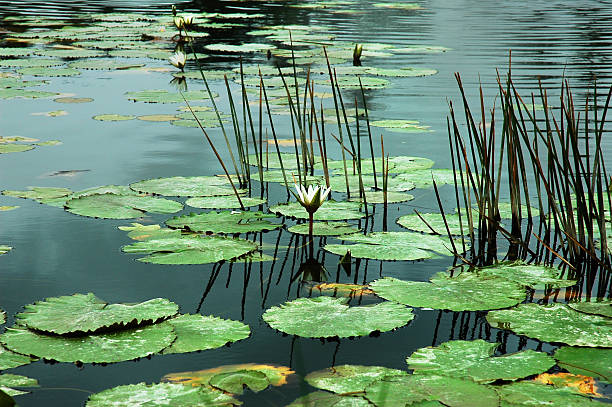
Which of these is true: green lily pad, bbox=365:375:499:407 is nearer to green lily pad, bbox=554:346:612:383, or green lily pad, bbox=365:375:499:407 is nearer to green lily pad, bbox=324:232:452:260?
green lily pad, bbox=554:346:612:383

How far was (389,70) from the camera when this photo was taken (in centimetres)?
737

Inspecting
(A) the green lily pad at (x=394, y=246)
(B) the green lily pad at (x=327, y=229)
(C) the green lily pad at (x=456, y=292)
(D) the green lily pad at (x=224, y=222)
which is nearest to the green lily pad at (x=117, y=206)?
(D) the green lily pad at (x=224, y=222)

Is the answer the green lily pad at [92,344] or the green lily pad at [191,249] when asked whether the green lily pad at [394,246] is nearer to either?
the green lily pad at [191,249]

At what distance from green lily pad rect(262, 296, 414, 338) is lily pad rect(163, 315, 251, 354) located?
0.36ft

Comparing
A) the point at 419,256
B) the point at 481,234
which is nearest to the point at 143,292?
the point at 419,256

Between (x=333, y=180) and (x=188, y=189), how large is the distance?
0.75 metres

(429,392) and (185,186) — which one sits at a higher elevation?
(185,186)

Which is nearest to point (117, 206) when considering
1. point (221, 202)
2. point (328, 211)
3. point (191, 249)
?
point (221, 202)

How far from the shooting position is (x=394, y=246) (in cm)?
279

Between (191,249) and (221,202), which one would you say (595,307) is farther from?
(221,202)

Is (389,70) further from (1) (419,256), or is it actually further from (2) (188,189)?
(1) (419,256)

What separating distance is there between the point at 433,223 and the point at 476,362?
1278mm

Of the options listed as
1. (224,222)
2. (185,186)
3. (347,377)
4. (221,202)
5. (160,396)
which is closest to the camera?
(160,396)

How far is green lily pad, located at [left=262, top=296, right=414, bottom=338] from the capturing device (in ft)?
6.68
